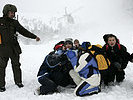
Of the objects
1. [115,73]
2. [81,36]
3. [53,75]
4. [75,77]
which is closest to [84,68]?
[75,77]

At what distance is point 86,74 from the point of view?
2.99 meters

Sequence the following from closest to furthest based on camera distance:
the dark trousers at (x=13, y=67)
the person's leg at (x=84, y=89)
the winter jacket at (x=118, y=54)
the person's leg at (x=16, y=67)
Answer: the person's leg at (x=84, y=89), the winter jacket at (x=118, y=54), the dark trousers at (x=13, y=67), the person's leg at (x=16, y=67)

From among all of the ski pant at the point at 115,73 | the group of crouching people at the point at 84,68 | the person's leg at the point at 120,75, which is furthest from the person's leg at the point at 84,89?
the person's leg at the point at 120,75

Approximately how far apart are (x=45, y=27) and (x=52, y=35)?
4721 mm

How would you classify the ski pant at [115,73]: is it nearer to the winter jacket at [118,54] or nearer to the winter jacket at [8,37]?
the winter jacket at [118,54]

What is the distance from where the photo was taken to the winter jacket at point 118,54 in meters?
3.44

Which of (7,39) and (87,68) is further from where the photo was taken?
(7,39)

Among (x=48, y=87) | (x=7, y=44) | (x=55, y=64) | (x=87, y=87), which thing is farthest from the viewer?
(x=7, y=44)

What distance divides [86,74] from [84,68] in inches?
4.9

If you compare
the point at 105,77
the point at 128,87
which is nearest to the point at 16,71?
the point at 105,77

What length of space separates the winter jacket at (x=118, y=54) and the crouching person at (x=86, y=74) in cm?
66

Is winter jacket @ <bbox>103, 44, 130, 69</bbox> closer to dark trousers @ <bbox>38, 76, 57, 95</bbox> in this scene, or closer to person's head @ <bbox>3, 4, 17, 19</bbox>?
dark trousers @ <bbox>38, 76, 57, 95</bbox>

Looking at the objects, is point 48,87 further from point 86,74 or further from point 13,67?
point 13,67

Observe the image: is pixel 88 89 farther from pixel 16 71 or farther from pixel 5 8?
pixel 5 8
